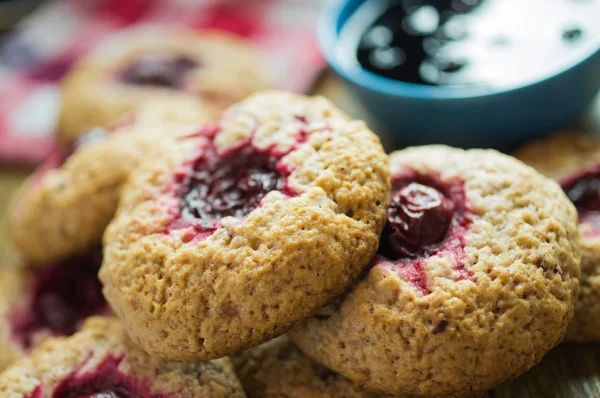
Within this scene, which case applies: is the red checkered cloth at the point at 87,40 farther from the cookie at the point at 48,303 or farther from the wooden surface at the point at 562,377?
the wooden surface at the point at 562,377

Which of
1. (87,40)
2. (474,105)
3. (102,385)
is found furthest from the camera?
(87,40)

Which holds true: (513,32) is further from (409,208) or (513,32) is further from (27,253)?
(27,253)

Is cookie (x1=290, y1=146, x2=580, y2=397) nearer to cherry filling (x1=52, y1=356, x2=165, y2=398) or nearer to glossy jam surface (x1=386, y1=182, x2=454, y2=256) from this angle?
glossy jam surface (x1=386, y1=182, x2=454, y2=256)

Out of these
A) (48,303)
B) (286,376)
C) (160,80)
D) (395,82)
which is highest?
(395,82)

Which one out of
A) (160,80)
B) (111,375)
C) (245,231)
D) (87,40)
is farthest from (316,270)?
(87,40)

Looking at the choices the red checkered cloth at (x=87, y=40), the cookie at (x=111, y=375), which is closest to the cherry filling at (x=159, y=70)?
the red checkered cloth at (x=87, y=40)

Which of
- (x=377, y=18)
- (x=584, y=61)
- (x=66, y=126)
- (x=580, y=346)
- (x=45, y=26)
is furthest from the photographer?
(x=45, y=26)

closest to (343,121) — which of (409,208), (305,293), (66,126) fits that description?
(409,208)

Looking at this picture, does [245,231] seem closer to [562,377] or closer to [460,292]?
[460,292]
